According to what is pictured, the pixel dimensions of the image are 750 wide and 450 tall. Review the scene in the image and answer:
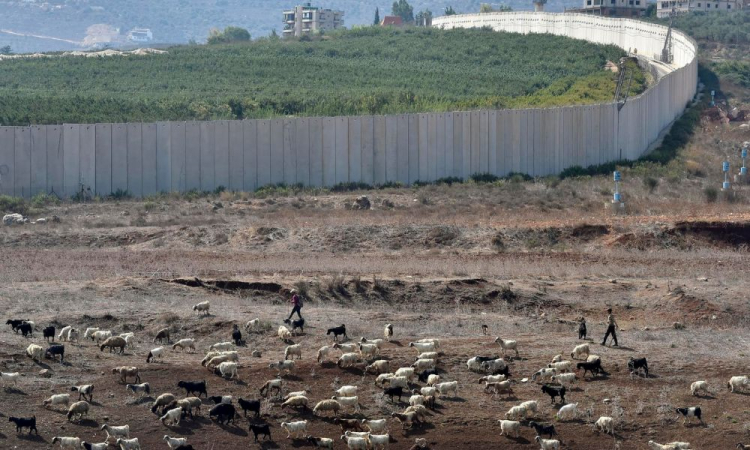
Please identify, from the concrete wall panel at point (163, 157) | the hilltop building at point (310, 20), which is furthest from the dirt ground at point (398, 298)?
the hilltop building at point (310, 20)

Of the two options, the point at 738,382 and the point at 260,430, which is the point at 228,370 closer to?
the point at 260,430

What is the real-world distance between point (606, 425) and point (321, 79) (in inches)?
2406

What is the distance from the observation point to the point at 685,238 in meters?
35.0

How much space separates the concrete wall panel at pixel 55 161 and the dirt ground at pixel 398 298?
9.24ft

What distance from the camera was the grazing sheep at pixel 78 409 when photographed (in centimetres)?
1880

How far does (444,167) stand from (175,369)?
27.1 metres

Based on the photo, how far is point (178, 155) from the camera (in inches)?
1727

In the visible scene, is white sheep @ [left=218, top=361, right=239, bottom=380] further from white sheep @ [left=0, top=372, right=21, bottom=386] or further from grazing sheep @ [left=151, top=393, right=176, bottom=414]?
white sheep @ [left=0, top=372, right=21, bottom=386]

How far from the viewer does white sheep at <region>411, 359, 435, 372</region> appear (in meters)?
21.4

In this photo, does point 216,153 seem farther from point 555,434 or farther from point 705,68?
point 705,68

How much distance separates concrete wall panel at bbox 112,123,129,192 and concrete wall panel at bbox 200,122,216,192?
249 cm

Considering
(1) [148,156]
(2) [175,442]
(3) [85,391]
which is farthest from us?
(1) [148,156]

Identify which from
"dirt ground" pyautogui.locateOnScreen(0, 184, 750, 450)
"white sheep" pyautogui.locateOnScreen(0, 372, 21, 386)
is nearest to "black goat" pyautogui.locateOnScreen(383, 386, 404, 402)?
"dirt ground" pyautogui.locateOnScreen(0, 184, 750, 450)

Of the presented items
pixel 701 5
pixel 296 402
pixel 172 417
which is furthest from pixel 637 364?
pixel 701 5
